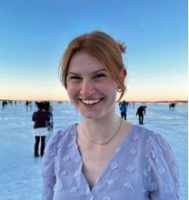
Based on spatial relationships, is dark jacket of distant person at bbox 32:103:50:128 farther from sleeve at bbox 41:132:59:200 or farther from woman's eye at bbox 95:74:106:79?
woman's eye at bbox 95:74:106:79

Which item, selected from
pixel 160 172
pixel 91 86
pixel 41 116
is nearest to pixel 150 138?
pixel 160 172

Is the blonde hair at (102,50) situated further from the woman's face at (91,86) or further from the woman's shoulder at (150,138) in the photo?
the woman's shoulder at (150,138)

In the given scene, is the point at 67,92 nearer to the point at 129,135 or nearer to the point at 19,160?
the point at 129,135

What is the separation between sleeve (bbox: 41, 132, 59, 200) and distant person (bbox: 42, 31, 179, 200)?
2 cm

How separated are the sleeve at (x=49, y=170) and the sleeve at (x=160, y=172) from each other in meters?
0.27

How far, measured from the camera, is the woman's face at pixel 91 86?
0.83m

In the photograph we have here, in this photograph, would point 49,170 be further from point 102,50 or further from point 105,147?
point 102,50

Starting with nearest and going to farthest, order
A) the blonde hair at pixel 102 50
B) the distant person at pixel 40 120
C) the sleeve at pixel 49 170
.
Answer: the blonde hair at pixel 102 50 < the sleeve at pixel 49 170 < the distant person at pixel 40 120

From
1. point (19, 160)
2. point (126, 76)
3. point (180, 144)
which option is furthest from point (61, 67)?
point (180, 144)

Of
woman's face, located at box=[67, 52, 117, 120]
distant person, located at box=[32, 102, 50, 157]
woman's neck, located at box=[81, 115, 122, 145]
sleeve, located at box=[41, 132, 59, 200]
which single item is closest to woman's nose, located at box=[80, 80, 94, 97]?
woman's face, located at box=[67, 52, 117, 120]

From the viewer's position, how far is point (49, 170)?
954 mm

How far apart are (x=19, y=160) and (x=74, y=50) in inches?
154

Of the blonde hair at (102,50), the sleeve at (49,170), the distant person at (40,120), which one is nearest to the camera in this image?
the blonde hair at (102,50)

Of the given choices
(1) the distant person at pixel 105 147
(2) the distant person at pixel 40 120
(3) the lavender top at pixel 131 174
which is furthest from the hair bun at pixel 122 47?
(2) the distant person at pixel 40 120
